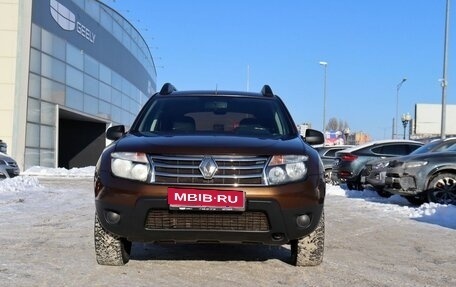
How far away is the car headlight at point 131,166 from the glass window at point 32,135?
2302cm

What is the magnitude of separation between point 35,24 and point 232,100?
75.3 feet

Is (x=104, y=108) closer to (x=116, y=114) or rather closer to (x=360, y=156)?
(x=116, y=114)

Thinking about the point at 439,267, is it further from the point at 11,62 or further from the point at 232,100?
the point at 11,62

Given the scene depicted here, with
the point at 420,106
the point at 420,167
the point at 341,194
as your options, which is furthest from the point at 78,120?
the point at 420,106

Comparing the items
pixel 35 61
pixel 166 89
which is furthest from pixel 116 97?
pixel 166 89

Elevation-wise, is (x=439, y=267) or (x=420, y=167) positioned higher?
(x=420, y=167)

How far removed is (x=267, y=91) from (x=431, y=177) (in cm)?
539

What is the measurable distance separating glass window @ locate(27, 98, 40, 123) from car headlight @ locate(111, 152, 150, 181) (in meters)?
23.1

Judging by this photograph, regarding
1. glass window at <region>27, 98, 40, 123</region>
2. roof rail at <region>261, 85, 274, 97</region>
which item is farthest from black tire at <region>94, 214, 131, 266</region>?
glass window at <region>27, 98, 40, 123</region>

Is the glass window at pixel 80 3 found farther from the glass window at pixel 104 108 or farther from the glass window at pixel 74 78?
the glass window at pixel 104 108

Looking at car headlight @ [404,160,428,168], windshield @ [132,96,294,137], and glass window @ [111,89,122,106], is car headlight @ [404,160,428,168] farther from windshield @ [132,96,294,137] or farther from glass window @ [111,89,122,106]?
glass window @ [111,89,122,106]

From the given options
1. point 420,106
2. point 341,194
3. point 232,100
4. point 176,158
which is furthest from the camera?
point 420,106

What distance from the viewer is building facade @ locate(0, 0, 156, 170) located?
25438 millimetres

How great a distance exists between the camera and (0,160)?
15102mm
